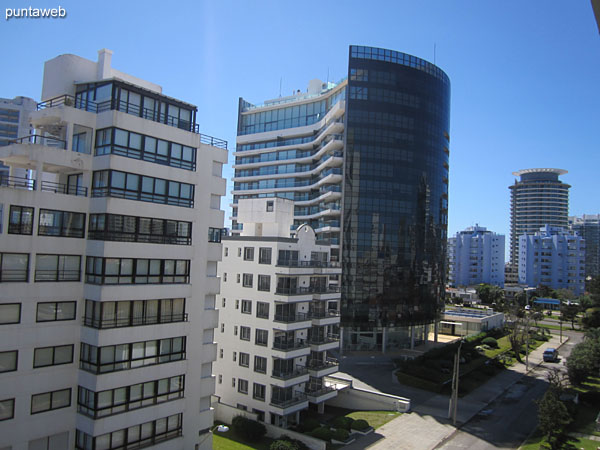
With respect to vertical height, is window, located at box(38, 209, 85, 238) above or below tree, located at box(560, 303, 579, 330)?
above

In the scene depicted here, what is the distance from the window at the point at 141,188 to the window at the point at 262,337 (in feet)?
56.2

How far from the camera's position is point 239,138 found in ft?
313

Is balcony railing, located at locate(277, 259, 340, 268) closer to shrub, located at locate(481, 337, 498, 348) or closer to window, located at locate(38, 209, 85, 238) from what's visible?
window, located at locate(38, 209, 85, 238)

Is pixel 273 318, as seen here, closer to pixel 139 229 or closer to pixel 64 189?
pixel 139 229

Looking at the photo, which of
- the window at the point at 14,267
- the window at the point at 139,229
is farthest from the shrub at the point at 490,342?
the window at the point at 14,267

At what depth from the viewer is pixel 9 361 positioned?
23.3 metres

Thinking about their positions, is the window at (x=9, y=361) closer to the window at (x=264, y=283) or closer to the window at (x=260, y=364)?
the window at (x=260, y=364)

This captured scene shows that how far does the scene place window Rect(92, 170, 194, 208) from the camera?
2662 centimetres

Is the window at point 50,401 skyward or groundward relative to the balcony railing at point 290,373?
skyward

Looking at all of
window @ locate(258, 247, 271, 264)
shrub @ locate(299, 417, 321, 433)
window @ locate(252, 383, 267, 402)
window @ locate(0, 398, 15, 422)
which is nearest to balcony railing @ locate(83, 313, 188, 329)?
window @ locate(0, 398, 15, 422)

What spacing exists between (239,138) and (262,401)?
6450 cm

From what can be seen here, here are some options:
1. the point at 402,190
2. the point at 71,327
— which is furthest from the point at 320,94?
the point at 71,327

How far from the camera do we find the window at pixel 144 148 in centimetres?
2700

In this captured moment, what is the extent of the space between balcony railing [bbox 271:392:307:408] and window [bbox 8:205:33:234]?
26219 millimetres
